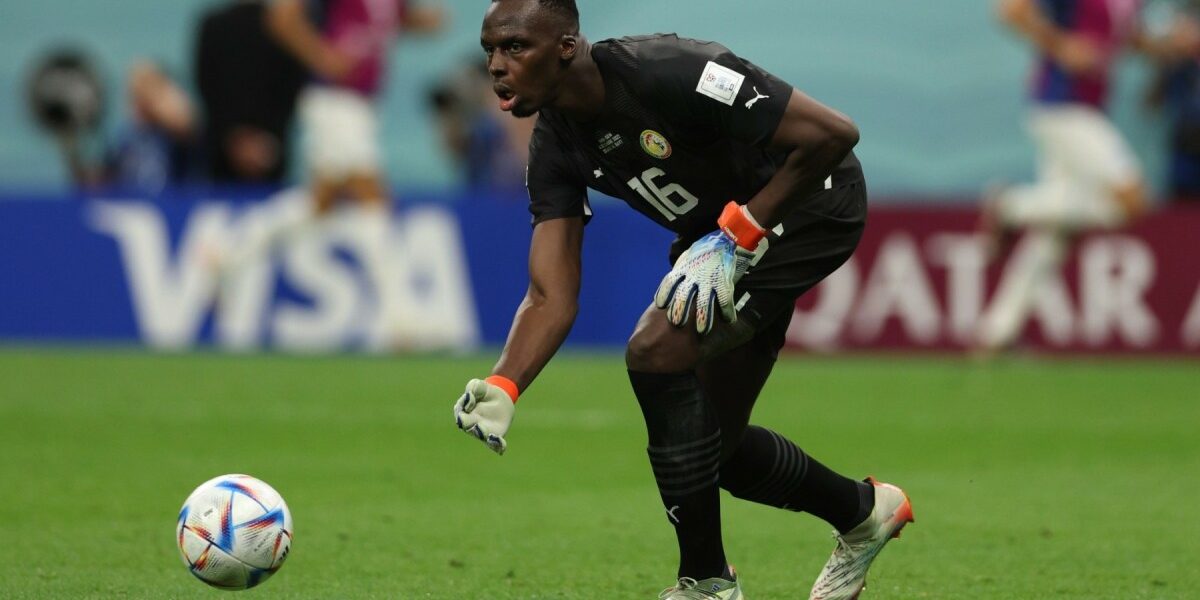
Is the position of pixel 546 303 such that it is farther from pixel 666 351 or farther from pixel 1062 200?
pixel 1062 200

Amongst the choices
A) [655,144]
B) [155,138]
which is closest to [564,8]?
[655,144]

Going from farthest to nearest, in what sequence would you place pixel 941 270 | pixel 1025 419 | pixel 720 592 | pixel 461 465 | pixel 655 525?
pixel 941 270 < pixel 1025 419 < pixel 461 465 < pixel 655 525 < pixel 720 592

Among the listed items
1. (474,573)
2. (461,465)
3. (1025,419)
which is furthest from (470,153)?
(474,573)

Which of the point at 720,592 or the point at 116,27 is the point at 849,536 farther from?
the point at 116,27

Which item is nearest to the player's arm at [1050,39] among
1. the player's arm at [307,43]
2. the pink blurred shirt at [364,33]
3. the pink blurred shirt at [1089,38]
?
the pink blurred shirt at [1089,38]

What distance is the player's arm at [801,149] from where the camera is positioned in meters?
4.93

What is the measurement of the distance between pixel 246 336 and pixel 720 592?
10.9 m

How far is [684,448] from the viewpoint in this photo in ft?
16.4

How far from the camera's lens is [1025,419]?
35.4ft

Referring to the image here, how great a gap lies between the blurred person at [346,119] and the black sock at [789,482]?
9516 millimetres

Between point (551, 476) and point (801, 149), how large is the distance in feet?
12.4

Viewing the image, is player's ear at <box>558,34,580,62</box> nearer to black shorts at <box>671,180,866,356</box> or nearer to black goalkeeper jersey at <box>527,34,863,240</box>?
black goalkeeper jersey at <box>527,34,863,240</box>

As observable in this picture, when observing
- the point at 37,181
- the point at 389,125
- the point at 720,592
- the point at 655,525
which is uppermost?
the point at 720,592

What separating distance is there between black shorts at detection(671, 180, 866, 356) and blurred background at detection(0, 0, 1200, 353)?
9217mm
